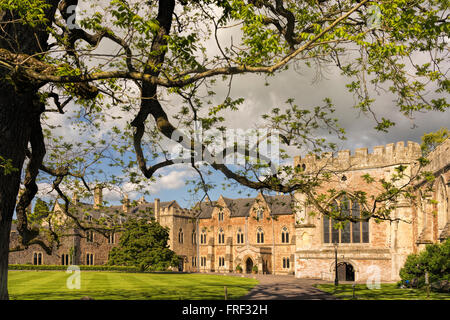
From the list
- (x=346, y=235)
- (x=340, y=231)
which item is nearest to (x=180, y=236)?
(x=340, y=231)

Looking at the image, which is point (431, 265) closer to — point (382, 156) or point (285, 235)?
point (382, 156)

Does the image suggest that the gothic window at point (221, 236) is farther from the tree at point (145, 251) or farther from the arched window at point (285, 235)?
the tree at point (145, 251)

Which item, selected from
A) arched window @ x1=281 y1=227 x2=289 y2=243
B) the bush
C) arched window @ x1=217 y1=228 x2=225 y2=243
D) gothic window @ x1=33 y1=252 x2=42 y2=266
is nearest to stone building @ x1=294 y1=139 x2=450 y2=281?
the bush

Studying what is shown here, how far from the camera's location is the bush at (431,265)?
24033 millimetres

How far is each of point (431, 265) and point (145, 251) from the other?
3356 cm

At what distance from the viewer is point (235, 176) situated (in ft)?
34.5

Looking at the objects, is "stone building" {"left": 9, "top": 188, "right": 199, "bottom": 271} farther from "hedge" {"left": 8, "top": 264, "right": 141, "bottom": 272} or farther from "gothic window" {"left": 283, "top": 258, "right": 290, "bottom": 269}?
"gothic window" {"left": 283, "top": 258, "right": 290, "bottom": 269}

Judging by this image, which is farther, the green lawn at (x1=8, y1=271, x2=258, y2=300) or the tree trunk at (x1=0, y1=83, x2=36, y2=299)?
the green lawn at (x1=8, y1=271, x2=258, y2=300)

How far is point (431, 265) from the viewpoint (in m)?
24.9

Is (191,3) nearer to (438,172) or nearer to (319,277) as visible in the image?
(438,172)

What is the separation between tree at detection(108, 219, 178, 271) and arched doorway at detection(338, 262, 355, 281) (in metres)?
20.9

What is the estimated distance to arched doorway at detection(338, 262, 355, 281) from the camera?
1501 inches
